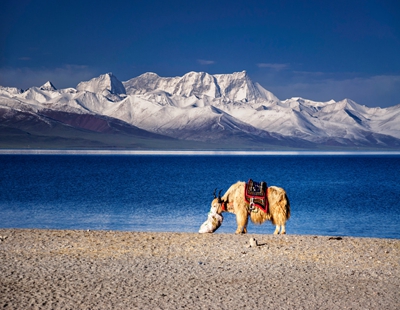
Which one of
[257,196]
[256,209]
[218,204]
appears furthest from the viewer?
[218,204]

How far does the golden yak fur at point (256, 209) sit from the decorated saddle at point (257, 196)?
0.11m

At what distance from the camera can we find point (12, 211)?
78.9 ft

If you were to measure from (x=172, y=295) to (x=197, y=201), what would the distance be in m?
21.8

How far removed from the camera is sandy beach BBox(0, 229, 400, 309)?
8.30m

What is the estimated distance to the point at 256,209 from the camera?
553 inches

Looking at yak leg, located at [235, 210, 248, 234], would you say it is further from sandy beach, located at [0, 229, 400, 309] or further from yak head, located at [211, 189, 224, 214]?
sandy beach, located at [0, 229, 400, 309]

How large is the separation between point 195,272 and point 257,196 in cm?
427

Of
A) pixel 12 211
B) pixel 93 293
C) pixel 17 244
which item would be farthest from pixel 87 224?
pixel 93 293

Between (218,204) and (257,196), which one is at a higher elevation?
(257,196)

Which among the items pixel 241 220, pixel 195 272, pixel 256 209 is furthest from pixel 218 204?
pixel 195 272

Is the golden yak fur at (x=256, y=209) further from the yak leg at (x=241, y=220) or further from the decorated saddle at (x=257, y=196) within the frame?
the decorated saddle at (x=257, y=196)

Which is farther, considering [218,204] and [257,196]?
[218,204]

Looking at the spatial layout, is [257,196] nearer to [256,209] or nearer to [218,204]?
[256,209]

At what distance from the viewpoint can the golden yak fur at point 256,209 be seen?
1404cm
